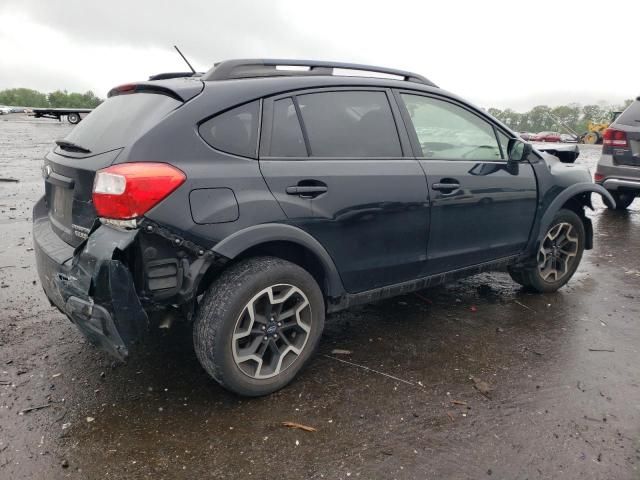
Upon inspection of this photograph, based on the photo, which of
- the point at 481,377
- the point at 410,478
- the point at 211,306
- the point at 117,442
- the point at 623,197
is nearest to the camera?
the point at 410,478

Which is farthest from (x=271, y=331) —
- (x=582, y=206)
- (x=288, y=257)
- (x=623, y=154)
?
(x=623, y=154)

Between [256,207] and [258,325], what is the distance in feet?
2.16

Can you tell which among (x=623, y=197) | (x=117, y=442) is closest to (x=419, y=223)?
(x=117, y=442)

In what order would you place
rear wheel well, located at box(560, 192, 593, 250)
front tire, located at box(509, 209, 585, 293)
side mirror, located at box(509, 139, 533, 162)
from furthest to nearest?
rear wheel well, located at box(560, 192, 593, 250), front tire, located at box(509, 209, 585, 293), side mirror, located at box(509, 139, 533, 162)

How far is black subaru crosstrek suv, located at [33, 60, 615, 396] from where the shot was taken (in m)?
2.29

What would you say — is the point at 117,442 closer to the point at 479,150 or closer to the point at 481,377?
the point at 481,377

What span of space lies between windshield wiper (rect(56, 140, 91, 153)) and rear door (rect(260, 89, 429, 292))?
988 mm

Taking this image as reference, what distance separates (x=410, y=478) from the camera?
211cm

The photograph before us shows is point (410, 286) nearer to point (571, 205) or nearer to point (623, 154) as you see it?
point (571, 205)

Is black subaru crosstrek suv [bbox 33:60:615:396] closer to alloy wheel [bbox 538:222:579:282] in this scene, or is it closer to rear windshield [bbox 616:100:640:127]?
alloy wheel [bbox 538:222:579:282]

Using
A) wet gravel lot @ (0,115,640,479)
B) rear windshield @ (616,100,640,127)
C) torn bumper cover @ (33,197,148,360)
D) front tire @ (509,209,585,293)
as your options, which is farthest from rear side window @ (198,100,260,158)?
rear windshield @ (616,100,640,127)

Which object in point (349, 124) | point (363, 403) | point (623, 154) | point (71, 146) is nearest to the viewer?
point (363, 403)

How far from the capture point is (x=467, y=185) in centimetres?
341

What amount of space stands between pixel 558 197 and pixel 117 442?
3.72m
